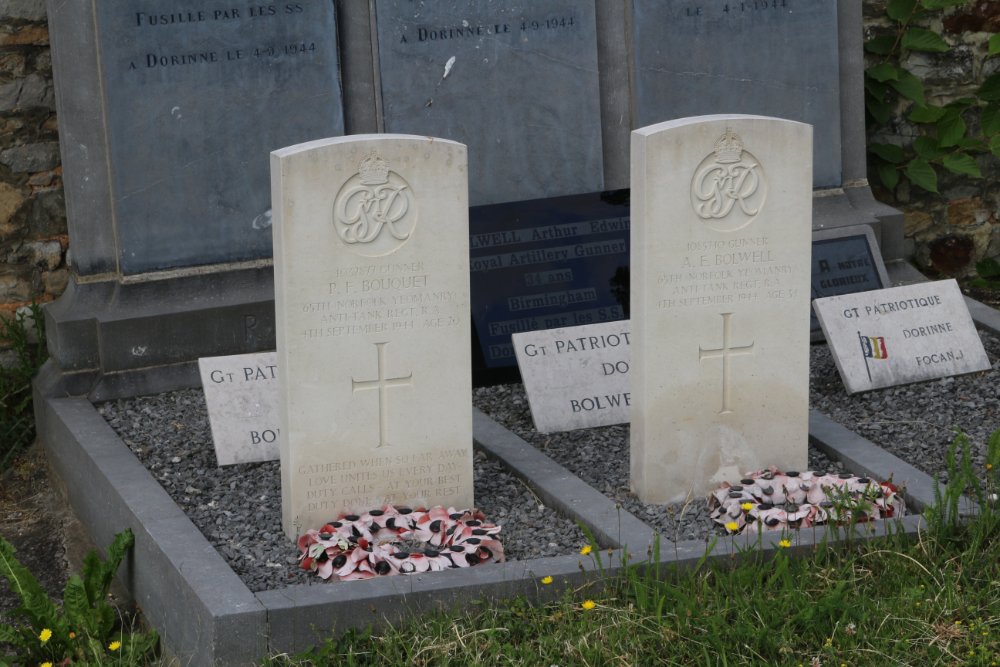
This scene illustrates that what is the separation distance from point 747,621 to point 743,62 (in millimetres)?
3364

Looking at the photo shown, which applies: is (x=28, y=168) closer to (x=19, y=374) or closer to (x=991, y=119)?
(x=19, y=374)

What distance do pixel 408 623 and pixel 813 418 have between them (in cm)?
198

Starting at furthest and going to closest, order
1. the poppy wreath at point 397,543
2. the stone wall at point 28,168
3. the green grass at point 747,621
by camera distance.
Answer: the stone wall at point 28,168 < the poppy wreath at point 397,543 < the green grass at point 747,621

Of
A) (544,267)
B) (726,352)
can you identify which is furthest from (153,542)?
(544,267)

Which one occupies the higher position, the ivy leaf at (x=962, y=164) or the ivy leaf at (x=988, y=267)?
the ivy leaf at (x=962, y=164)

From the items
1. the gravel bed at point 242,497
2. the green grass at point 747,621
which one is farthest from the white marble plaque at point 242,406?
the green grass at point 747,621

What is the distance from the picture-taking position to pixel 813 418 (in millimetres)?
4980

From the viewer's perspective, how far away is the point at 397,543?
4.05m

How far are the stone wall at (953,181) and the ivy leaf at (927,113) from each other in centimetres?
16

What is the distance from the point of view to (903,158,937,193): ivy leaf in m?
6.72

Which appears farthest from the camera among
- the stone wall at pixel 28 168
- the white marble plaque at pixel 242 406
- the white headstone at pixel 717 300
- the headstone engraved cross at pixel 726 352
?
the stone wall at pixel 28 168

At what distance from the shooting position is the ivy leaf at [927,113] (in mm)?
6738

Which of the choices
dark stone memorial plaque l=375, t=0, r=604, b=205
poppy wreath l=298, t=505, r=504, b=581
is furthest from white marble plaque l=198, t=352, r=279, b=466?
dark stone memorial plaque l=375, t=0, r=604, b=205

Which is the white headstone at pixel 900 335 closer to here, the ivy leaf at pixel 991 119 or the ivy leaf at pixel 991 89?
the ivy leaf at pixel 991 119
